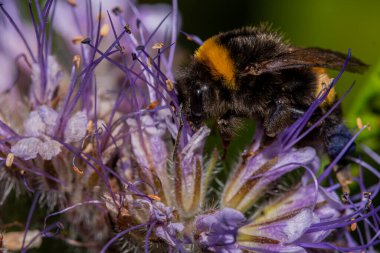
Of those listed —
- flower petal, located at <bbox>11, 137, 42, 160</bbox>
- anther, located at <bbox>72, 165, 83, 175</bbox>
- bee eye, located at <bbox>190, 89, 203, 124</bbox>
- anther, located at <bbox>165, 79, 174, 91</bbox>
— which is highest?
anther, located at <bbox>165, 79, 174, 91</bbox>

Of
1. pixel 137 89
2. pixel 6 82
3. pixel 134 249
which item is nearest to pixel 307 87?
Result: pixel 137 89

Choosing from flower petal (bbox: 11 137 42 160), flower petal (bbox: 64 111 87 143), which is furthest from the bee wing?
flower petal (bbox: 11 137 42 160)

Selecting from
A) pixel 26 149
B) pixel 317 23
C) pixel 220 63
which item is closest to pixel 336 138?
pixel 220 63

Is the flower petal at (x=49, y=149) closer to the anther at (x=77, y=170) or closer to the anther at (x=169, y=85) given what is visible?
the anther at (x=77, y=170)

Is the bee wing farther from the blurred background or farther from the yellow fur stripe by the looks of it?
the blurred background

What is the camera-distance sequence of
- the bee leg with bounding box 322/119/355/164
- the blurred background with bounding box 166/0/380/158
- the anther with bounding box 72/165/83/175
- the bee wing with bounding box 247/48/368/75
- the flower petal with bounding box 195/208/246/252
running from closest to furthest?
the flower petal with bounding box 195/208/246/252
the bee wing with bounding box 247/48/368/75
the anther with bounding box 72/165/83/175
the bee leg with bounding box 322/119/355/164
the blurred background with bounding box 166/0/380/158

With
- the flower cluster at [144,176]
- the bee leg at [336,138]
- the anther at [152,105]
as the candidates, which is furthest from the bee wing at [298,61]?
the anther at [152,105]

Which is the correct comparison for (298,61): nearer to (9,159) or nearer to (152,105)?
(152,105)
